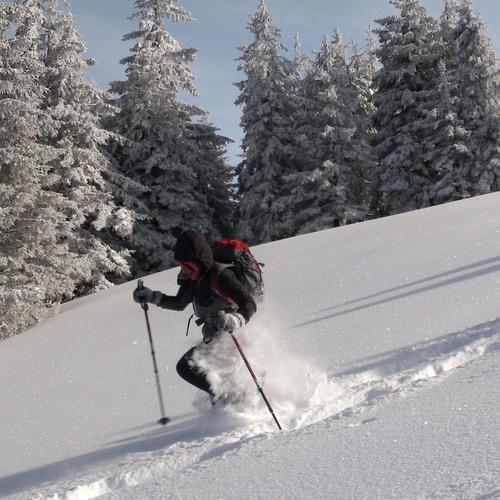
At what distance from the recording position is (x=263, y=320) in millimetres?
5758

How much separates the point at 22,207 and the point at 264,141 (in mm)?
14871

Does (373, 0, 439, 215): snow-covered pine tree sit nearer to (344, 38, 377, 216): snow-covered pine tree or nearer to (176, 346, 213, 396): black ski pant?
(344, 38, 377, 216): snow-covered pine tree

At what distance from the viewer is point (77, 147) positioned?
1984 centimetres

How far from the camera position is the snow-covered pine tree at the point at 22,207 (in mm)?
13109

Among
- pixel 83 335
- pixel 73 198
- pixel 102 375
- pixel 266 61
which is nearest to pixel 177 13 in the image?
pixel 266 61

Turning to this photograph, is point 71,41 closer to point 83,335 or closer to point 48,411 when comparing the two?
point 83,335

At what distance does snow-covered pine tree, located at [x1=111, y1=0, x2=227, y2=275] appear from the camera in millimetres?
23719

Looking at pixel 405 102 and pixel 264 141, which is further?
pixel 264 141

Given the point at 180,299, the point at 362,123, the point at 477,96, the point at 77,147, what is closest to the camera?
the point at 180,299

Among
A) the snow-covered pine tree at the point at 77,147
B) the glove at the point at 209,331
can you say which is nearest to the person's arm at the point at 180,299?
the glove at the point at 209,331

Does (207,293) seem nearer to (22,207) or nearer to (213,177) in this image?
(22,207)

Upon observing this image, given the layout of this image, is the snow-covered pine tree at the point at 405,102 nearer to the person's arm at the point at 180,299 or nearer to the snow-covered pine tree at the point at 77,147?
the snow-covered pine tree at the point at 77,147

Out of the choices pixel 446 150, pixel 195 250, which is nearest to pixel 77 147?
pixel 446 150

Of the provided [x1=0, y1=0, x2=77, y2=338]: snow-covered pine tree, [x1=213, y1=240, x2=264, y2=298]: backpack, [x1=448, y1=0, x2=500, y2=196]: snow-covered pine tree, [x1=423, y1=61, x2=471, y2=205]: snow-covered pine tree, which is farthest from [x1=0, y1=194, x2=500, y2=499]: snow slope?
[x1=448, y1=0, x2=500, y2=196]: snow-covered pine tree
